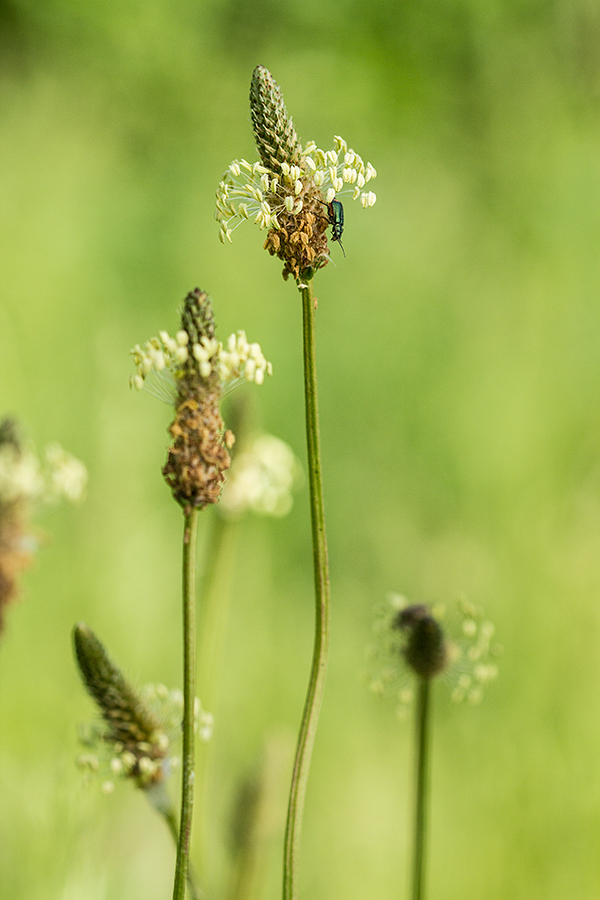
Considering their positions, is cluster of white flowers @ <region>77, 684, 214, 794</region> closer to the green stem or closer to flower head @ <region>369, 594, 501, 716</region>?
the green stem

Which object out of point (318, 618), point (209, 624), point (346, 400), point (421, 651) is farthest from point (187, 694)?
point (346, 400)

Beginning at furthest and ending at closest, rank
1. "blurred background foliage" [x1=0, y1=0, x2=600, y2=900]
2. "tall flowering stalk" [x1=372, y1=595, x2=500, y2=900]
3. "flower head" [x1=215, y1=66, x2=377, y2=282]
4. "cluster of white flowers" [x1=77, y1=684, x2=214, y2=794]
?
"blurred background foliage" [x1=0, y1=0, x2=600, y2=900], "tall flowering stalk" [x1=372, y1=595, x2=500, y2=900], "cluster of white flowers" [x1=77, y1=684, x2=214, y2=794], "flower head" [x1=215, y1=66, x2=377, y2=282]

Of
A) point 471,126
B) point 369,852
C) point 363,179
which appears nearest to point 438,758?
point 369,852

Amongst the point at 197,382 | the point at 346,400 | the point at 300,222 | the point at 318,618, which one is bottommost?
the point at 318,618

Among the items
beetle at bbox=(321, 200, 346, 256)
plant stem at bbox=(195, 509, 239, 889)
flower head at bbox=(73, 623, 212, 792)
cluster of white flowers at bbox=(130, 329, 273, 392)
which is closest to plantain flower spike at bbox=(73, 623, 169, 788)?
flower head at bbox=(73, 623, 212, 792)

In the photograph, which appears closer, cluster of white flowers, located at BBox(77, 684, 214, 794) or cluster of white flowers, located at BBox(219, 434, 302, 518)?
cluster of white flowers, located at BBox(77, 684, 214, 794)

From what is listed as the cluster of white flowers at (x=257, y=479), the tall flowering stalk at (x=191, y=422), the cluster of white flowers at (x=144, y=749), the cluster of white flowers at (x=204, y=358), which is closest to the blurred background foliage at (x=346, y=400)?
the cluster of white flowers at (x=144, y=749)

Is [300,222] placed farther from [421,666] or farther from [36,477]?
[421,666]
